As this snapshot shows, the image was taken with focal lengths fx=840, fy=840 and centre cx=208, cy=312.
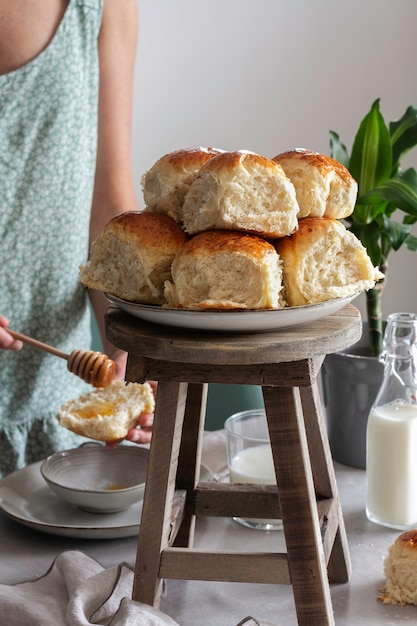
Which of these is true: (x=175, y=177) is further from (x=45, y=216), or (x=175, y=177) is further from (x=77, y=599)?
(x=45, y=216)

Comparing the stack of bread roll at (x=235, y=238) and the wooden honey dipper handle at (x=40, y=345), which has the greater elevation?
the stack of bread roll at (x=235, y=238)

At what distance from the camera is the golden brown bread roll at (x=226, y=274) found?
2.51 feet

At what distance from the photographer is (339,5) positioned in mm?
2283

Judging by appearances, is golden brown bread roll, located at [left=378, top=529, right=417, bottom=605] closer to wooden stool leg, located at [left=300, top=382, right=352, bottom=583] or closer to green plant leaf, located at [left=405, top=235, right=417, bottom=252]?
wooden stool leg, located at [left=300, top=382, right=352, bottom=583]

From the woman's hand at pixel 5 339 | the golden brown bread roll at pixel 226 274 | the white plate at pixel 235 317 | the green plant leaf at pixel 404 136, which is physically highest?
the green plant leaf at pixel 404 136

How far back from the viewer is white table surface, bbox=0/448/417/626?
941 mm

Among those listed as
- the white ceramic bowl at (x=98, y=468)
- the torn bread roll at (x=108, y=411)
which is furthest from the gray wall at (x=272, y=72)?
the white ceramic bowl at (x=98, y=468)

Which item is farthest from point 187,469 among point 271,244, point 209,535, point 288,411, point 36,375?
point 36,375

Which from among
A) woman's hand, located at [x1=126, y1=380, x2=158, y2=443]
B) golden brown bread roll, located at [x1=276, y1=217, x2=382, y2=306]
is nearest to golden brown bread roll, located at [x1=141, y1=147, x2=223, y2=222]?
→ golden brown bread roll, located at [x1=276, y1=217, x2=382, y2=306]

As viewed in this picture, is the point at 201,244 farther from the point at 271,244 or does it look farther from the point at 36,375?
the point at 36,375

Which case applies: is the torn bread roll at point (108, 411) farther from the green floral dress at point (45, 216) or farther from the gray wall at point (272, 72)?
the gray wall at point (272, 72)

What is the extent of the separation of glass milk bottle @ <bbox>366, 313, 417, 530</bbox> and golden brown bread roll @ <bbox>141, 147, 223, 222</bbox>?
0.45m

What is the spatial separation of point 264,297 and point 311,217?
0.45 feet

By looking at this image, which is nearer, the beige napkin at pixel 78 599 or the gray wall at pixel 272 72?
the beige napkin at pixel 78 599
